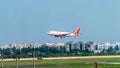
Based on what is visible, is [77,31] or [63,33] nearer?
[77,31]

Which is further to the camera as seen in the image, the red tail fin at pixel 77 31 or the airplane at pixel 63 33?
the red tail fin at pixel 77 31

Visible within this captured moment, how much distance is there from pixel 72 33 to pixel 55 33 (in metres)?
11.3

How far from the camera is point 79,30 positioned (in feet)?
523

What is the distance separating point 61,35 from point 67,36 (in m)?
6.62

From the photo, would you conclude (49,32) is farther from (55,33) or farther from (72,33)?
(72,33)

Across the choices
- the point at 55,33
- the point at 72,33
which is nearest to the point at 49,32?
the point at 55,33

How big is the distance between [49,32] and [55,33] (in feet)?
6.78

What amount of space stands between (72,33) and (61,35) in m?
10.7

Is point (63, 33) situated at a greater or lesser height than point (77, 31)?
lesser

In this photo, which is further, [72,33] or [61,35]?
[72,33]

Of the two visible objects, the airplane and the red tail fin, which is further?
the red tail fin

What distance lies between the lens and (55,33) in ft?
500

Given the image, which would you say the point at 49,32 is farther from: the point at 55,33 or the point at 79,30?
the point at 79,30
